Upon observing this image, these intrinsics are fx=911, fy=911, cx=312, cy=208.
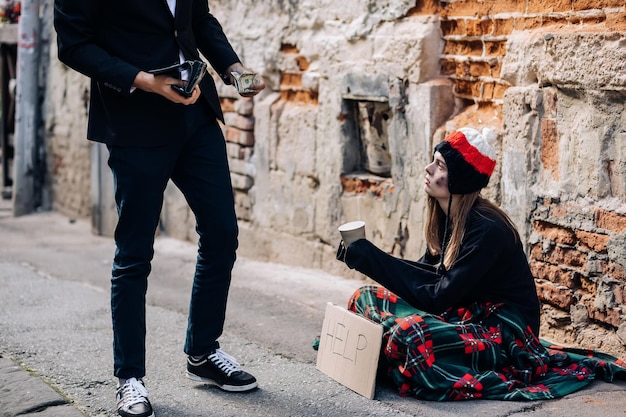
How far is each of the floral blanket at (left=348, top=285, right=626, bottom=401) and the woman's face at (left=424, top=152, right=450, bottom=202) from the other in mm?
450

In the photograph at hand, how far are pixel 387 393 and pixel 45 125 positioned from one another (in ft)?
22.3

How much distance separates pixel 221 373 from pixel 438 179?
110 centimetres

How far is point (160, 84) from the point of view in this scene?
120 inches

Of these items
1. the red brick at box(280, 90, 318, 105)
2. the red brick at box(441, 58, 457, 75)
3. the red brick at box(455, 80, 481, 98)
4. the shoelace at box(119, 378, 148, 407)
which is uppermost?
the red brick at box(441, 58, 457, 75)

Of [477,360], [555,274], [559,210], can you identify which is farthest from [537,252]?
[477,360]

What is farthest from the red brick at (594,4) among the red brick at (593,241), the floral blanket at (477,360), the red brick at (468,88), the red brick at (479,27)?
the floral blanket at (477,360)

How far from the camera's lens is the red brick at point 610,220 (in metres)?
3.69

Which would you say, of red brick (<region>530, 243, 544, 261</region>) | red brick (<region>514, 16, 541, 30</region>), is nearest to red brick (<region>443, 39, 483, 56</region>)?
red brick (<region>514, 16, 541, 30</region>)

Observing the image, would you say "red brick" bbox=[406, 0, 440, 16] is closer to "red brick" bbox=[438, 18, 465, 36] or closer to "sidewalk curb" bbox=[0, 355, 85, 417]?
"red brick" bbox=[438, 18, 465, 36]

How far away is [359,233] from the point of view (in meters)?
3.43

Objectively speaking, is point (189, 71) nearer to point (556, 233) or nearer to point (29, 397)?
A: point (29, 397)

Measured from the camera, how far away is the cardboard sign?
132 inches

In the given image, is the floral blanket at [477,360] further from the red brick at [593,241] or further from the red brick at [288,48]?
the red brick at [288,48]

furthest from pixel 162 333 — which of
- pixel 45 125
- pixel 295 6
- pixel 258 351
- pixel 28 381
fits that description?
pixel 45 125
